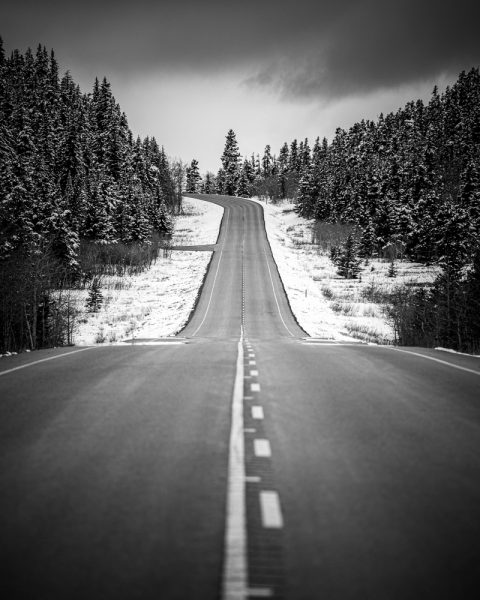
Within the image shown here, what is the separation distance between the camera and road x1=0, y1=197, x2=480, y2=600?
196cm

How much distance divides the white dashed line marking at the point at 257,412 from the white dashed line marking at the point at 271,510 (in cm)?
155

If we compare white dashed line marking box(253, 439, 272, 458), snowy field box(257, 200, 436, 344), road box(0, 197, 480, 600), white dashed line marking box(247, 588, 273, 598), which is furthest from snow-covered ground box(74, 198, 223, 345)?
white dashed line marking box(247, 588, 273, 598)

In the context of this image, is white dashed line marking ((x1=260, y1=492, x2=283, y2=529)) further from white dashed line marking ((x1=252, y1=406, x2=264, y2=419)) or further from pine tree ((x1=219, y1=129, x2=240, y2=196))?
pine tree ((x1=219, y1=129, x2=240, y2=196))

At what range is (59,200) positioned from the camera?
1891 inches

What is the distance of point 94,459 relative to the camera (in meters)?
3.25

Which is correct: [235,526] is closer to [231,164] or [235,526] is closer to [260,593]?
[260,593]

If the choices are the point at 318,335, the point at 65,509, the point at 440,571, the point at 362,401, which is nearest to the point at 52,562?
the point at 65,509

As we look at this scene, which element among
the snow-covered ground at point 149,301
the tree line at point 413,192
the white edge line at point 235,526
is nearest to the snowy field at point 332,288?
the tree line at point 413,192

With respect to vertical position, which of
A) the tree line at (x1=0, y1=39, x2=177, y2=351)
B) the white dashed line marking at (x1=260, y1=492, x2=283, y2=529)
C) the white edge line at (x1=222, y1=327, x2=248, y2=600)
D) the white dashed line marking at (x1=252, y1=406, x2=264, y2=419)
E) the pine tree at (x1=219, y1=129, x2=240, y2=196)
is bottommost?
the white dashed line marking at (x1=260, y1=492, x2=283, y2=529)

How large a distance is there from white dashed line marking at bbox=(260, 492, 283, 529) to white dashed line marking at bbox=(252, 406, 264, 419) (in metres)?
1.55

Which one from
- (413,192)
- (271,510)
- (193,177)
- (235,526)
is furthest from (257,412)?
(193,177)

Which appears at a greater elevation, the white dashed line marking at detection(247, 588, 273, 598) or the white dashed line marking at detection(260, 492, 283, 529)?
the white dashed line marking at detection(247, 588, 273, 598)

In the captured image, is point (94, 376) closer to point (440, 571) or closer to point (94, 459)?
point (94, 459)

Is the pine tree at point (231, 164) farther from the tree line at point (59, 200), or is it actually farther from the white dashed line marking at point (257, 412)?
the white dashed line marking at point (257, 412)
